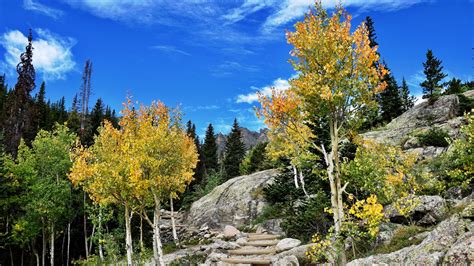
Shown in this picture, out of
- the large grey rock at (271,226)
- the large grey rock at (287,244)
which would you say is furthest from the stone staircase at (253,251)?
the large grey rock at (271,226)

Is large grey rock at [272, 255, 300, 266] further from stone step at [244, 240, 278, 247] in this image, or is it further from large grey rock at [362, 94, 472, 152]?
large grey rock at [362, 94, 472, 152]

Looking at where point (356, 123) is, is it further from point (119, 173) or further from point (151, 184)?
point (119, 173)

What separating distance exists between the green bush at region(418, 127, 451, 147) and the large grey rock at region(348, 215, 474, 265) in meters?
18.8

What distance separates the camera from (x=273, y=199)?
26.6m

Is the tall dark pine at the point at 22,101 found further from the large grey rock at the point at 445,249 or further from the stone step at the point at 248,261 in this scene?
the large grey rock at the point at 445,249

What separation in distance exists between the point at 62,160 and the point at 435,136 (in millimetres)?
30239

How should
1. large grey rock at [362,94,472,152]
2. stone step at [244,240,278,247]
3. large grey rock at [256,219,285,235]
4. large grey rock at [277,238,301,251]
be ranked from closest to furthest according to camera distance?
large grey rock at [277,238,301,251] < stone step at [244,240,278,247] < large grey rock at [256,219,285,235] < large grey rock at [362,94,472,152]

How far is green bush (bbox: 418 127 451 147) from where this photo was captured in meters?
24.6

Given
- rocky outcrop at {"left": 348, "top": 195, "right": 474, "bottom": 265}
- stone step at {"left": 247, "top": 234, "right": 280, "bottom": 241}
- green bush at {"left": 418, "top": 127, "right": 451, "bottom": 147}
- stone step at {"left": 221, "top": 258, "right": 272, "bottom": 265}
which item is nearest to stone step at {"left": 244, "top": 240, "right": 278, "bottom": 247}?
stone step at {"left": 247, "top": 234, "right": 280, "bottom": 241}

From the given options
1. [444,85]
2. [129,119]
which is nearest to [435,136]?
[129,119]

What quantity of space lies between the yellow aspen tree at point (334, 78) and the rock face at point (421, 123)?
19378mm

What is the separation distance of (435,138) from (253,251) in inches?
658

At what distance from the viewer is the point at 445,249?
7.20 meters

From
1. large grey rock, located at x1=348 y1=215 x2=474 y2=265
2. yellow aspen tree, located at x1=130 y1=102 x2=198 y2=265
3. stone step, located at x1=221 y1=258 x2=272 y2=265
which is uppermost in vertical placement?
yellow aspen tree, located at x1=130 y1=102 x2=198 y2=265
